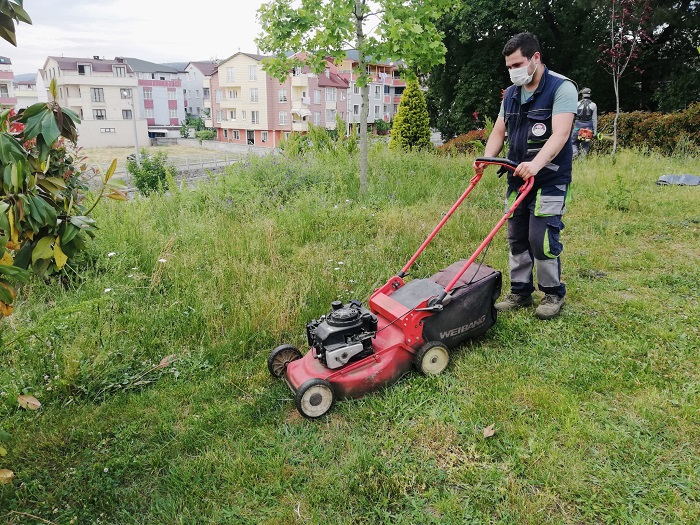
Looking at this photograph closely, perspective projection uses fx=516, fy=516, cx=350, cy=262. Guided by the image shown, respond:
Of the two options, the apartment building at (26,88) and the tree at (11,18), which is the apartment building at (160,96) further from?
the tree at (11,18)

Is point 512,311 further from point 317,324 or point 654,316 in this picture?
point 317,324

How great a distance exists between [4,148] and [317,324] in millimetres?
1875

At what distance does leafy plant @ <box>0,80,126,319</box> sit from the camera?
129 centimetres

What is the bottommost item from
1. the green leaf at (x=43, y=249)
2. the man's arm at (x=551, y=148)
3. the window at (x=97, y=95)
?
the green leaf at (x=43, y=249)

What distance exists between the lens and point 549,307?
3635 millimetres

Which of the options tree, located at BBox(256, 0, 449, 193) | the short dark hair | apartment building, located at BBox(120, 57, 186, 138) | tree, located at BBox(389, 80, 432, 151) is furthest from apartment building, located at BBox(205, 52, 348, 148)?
the short dark hair

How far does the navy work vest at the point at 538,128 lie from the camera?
3.34 meters

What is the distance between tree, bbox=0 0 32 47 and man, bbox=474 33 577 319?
104 inches

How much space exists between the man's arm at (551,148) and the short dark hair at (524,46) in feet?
1.45

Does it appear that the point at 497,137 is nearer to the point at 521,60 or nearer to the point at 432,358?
the point at 521,60

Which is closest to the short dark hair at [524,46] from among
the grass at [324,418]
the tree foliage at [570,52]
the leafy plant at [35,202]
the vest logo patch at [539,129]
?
the vest logo patch at [539,129]

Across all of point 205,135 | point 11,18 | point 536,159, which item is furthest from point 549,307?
point 205,135

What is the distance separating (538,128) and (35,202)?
9.73 feet

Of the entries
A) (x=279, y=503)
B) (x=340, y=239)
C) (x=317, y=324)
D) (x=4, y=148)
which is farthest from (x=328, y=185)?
(x=4, y=148)
